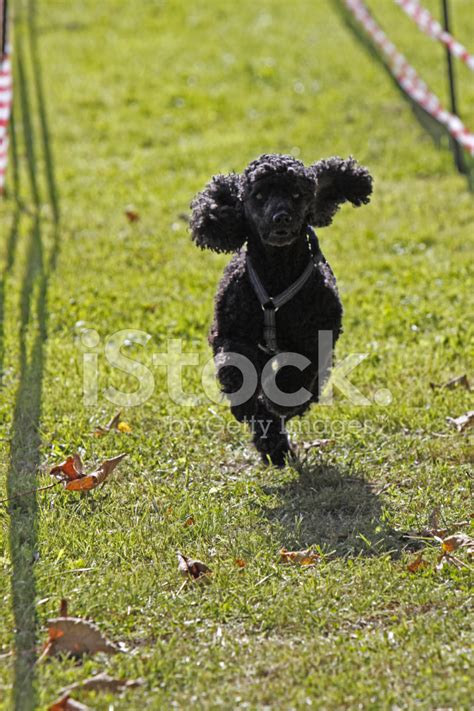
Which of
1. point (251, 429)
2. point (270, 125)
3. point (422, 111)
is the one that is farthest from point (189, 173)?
point (251, 429)

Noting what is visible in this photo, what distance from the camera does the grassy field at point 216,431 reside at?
3895 millimetres

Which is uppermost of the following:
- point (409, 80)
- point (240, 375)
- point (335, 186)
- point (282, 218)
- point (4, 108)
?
point (409, 80)

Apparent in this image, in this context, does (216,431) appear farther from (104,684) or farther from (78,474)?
(104,684)

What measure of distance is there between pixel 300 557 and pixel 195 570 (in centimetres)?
47

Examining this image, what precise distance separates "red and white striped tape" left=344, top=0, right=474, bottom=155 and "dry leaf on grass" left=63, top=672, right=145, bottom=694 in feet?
27.7

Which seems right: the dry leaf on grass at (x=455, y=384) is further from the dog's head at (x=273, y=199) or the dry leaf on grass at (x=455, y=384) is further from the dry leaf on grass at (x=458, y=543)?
the dry leaf on grass at (x=458, y=543)

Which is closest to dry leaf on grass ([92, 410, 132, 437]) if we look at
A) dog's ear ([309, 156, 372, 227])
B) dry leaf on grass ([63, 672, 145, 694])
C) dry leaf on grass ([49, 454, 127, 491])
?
dry leaf on grass ([49, 454, 127, 491])

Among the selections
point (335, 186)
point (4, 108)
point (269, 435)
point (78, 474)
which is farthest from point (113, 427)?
point (4, 108)

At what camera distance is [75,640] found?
395 centimetres

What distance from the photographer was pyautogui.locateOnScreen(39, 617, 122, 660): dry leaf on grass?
12.9 feet

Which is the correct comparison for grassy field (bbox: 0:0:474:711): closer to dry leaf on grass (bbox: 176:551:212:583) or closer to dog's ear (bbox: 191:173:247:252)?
dry leaf on grass (bbox: 176:551:212:583)

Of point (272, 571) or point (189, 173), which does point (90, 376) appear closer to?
point (272, 571)

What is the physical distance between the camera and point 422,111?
1311 centimetres

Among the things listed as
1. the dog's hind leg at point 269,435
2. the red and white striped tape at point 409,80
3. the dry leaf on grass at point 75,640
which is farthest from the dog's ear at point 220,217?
the red and white striped tape at point 409,80
